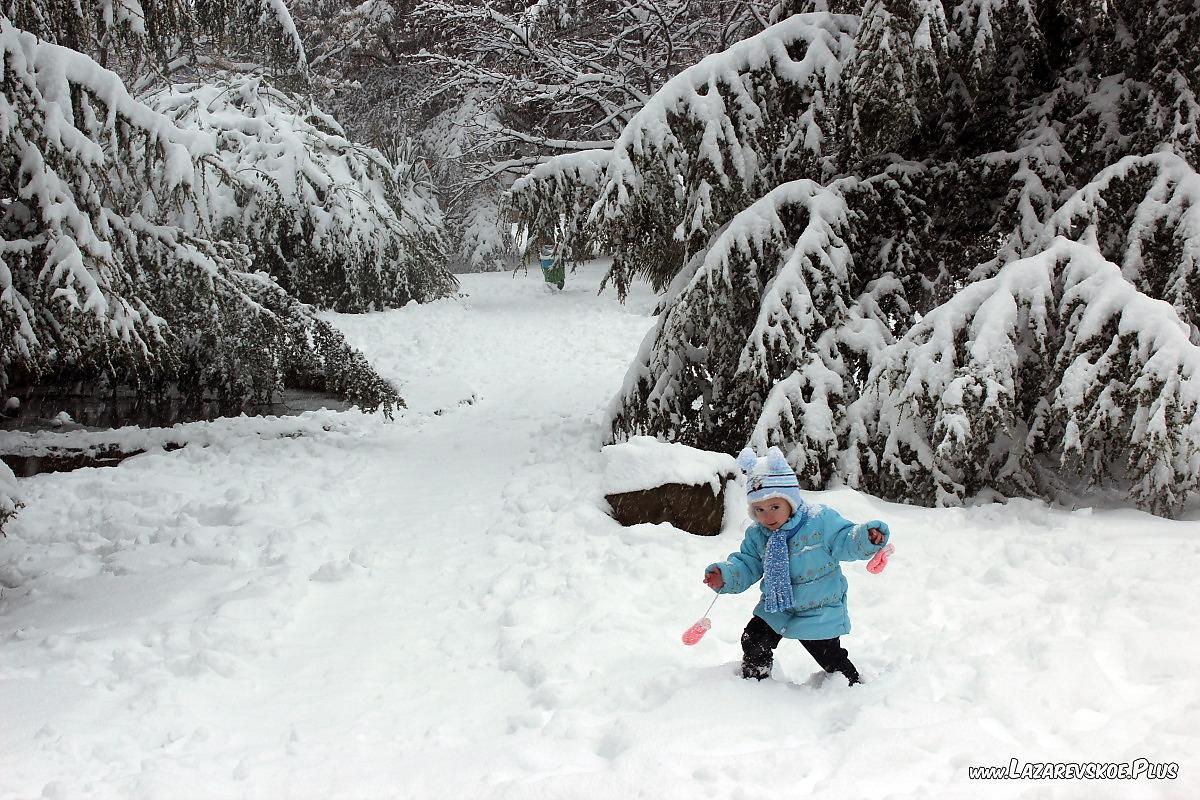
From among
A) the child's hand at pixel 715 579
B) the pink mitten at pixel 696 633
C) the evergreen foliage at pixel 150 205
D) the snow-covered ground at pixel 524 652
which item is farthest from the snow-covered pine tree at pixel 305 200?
the pink mitten at pixel 696 633

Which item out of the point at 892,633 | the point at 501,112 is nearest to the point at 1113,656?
the point at 892,633

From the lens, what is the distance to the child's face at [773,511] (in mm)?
3326

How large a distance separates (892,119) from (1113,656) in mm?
3595

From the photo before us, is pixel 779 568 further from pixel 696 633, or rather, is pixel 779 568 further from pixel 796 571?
pixel 696 633

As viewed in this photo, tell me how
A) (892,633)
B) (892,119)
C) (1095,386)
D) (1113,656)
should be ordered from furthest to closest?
(892,119) → (1095,386) → (892,633) → (1113,656)

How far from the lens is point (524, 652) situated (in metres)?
3.85

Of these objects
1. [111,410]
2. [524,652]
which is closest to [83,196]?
[524,652]

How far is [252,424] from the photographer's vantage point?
26.9 feet

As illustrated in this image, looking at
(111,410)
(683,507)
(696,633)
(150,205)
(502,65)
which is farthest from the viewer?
(502,65)

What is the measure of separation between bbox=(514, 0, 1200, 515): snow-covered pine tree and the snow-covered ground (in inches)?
20.9

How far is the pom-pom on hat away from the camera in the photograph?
3287 millimetres

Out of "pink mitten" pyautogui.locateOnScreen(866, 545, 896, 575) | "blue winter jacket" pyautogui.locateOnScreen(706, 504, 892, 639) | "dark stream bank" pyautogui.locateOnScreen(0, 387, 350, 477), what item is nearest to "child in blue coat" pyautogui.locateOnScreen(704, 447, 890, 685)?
"blue winter jacket" pyautogui.locateOnScreen(706, 504, 892, 639)

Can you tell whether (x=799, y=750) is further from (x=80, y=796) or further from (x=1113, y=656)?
(x=80, y=796)

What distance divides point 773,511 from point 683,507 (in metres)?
2.09
